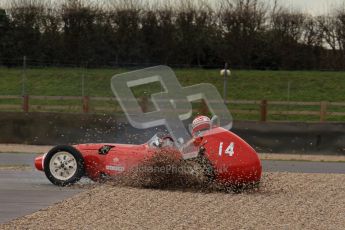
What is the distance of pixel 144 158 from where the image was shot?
1282cm

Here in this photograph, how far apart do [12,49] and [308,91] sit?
51.2 ft

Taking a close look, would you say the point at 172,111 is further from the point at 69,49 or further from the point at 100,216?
the point at 69,49

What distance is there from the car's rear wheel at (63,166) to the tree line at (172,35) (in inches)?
1096

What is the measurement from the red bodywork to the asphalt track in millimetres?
719

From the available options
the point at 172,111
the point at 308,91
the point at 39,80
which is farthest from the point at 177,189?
the point at 308,91

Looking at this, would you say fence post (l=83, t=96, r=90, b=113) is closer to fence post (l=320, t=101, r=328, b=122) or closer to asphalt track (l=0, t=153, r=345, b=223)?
fence post (l=320, t=101, r=328, b=122)

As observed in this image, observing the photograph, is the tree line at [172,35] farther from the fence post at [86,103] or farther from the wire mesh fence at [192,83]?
the fence post at [86,103]

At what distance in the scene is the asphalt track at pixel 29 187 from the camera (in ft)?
35.0

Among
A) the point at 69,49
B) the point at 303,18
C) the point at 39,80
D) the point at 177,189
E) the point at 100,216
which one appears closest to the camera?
the point at 100,216

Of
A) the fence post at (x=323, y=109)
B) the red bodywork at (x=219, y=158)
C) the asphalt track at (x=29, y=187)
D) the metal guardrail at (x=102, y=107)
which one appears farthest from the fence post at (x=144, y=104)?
the red bodywork at (x=219, y=158)

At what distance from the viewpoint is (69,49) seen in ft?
137

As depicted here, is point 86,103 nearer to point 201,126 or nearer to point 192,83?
point 192,83

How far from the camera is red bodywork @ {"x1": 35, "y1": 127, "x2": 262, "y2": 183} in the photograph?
12.4 metres

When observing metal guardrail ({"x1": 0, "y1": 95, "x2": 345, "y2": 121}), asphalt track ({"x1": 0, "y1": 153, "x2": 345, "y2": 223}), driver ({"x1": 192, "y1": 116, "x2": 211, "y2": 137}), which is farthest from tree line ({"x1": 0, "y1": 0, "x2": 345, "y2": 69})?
driver ({"x1": 192, "y1": 116, "x2": 211, "y2": 137})
